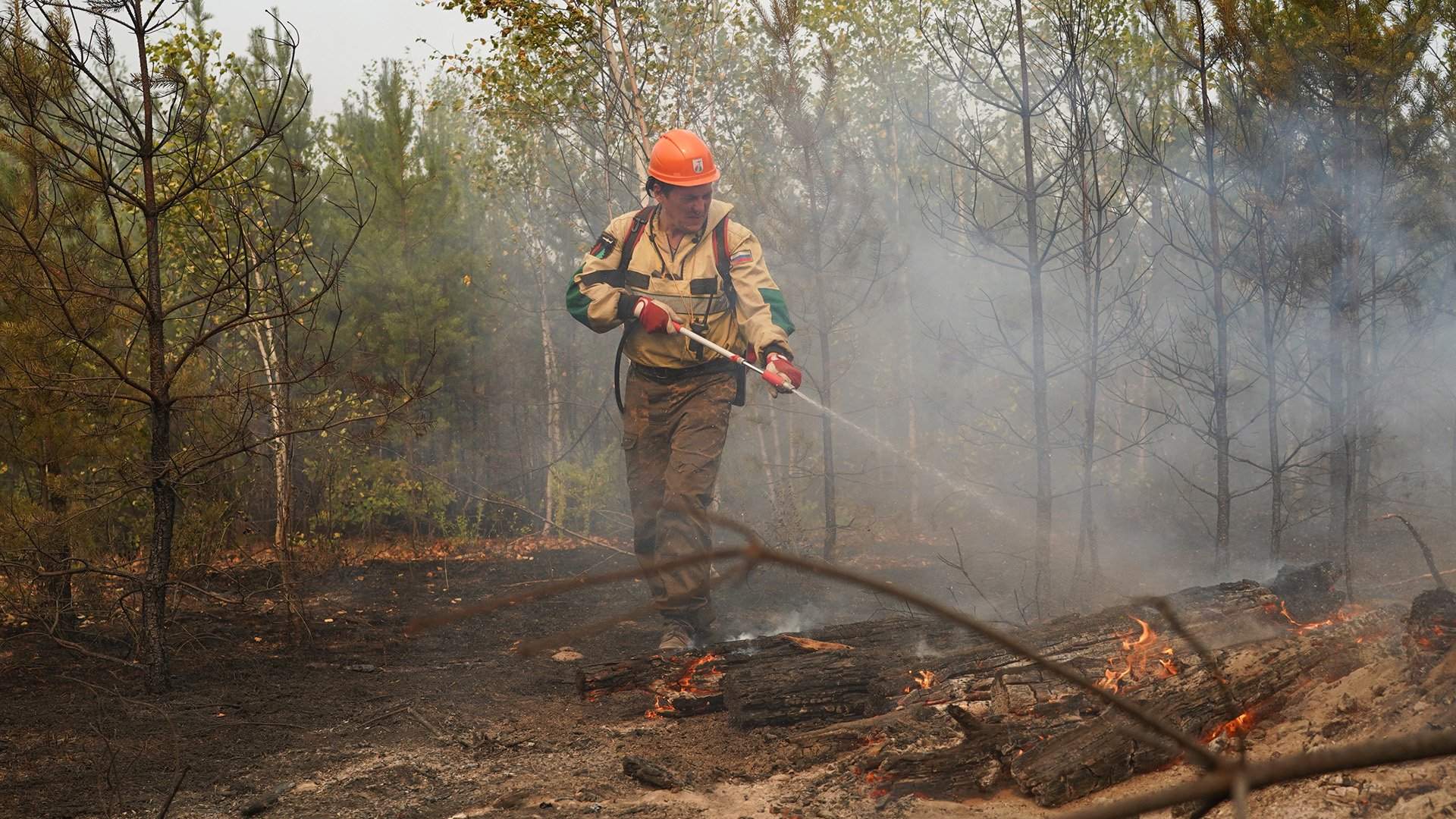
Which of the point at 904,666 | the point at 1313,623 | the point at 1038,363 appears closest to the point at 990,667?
the point at 904,666

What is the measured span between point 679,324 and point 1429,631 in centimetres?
390

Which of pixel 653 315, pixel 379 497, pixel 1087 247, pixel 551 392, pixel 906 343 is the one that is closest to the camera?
pixel 653 315

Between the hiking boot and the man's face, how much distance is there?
2347 millimetres

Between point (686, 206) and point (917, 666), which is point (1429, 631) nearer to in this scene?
point (917, 666)

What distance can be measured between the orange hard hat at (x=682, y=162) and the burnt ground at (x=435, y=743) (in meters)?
2.82

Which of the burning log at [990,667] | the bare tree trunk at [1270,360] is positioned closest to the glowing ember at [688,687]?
the burning log at [990,667]

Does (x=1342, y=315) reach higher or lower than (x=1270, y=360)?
higher

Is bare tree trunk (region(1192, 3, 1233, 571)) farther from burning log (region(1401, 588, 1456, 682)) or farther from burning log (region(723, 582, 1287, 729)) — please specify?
burning log (region(1401, 588, 1456, 682))

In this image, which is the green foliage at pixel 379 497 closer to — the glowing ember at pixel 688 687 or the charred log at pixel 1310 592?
the glowing ember at pixel 688 687

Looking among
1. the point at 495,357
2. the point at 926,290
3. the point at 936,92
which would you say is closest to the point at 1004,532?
the point at 926,290

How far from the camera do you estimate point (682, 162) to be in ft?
19.2

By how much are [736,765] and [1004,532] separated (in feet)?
48.0

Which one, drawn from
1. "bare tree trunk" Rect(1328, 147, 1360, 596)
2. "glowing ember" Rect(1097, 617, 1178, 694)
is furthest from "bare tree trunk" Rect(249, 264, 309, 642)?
"bare tree trunk" Rect(1328, 147, 1360, 596)

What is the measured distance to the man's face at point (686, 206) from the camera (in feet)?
19.5
